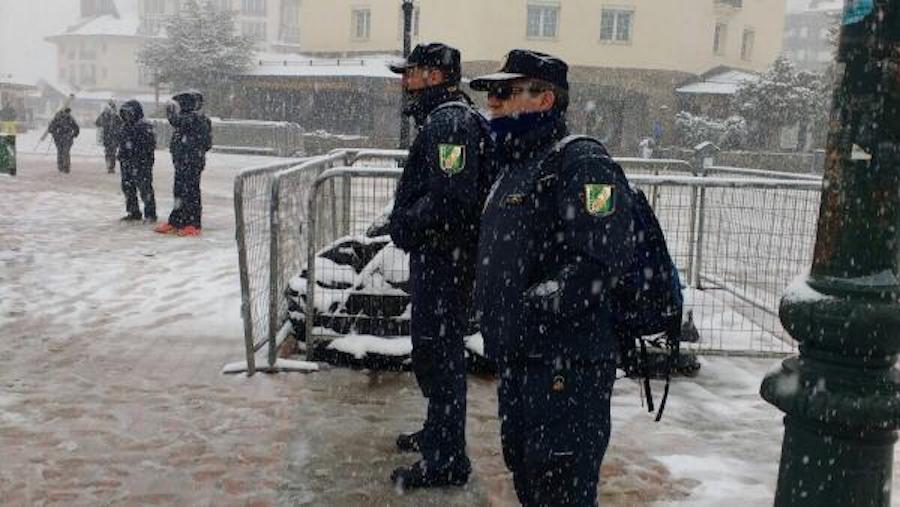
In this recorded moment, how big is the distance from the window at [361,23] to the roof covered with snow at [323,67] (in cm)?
193

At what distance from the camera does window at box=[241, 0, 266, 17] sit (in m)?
89.9

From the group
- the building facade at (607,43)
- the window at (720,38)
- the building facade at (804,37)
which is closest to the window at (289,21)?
the building facade at (607,43)

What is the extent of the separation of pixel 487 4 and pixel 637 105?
8930 mm

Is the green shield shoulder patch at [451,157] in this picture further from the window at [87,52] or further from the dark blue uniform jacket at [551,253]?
the window at [87,52]

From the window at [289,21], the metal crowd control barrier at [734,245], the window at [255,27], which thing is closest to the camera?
the metal crowd control barrier at [734,245]

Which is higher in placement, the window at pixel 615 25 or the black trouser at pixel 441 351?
the window at pixel 615 25

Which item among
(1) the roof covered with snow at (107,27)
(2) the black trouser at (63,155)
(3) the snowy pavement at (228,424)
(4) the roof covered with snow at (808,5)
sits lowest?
(3) the snowy pavement at (228,424)

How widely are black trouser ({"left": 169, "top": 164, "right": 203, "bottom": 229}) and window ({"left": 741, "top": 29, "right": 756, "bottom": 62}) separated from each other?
41.5 m

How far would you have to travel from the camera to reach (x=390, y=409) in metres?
5.21

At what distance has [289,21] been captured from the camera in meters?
90.7

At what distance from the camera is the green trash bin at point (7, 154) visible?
18.5m

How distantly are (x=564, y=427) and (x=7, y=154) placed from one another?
18938 mm

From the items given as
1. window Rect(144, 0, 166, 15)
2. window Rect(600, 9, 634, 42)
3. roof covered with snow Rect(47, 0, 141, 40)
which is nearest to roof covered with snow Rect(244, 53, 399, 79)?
window Rect(600, 9, 634, 42)

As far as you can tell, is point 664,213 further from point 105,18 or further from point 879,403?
point 105,18
